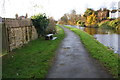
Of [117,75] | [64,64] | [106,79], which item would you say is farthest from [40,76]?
[117,75]

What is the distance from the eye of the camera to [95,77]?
565cm

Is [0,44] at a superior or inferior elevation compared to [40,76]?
superior

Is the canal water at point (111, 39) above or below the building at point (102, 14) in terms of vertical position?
below

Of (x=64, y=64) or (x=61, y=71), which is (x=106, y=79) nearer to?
(x=61, y=71)

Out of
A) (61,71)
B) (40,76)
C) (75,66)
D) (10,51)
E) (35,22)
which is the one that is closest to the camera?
(40,76)

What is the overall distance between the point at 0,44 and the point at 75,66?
18.6 ft

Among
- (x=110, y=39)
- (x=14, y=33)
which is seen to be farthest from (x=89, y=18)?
(x=14, y=33)

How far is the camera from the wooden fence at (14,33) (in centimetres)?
1023

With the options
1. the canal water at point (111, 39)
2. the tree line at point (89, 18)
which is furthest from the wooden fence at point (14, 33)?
the tree line at point (89, 18)

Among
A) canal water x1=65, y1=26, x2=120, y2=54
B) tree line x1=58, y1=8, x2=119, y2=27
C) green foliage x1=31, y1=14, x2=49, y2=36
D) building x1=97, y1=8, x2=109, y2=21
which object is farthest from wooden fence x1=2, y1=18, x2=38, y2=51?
building x1=97, y1=8, x2=109, y2=21

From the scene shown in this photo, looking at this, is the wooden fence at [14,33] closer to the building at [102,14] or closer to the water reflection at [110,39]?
the water reflection at [110,39]

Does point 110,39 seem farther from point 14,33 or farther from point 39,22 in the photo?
point 14,33

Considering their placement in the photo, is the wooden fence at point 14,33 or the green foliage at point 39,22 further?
the green foliage at point 39,22

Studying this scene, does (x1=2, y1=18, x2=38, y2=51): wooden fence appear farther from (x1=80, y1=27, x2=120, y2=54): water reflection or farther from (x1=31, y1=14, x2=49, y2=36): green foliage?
(x1=80, y1=27, x2=120, y2=54): water reflection
